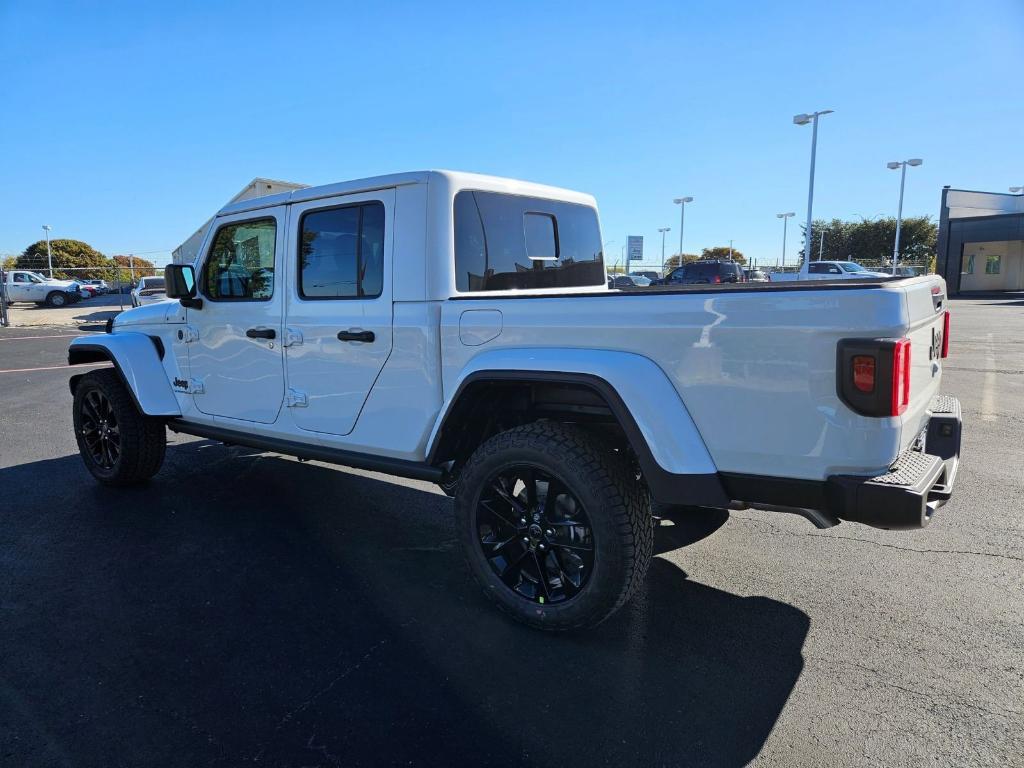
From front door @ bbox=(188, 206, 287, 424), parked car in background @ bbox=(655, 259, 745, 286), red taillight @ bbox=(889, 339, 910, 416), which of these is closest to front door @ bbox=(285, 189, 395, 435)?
front door @ bbox=(188, 206, 287, 424)

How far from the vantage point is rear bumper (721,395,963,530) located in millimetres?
2273

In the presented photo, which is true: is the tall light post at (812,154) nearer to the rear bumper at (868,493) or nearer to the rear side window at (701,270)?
the rear side window at (701,270)

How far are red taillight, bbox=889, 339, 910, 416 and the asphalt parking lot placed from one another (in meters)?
1.13

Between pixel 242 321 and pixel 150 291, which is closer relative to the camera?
pixel 242 321

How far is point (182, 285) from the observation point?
14.1 ft

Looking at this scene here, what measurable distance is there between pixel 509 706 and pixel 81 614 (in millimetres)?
2157

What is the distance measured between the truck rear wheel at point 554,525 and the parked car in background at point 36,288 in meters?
32.8

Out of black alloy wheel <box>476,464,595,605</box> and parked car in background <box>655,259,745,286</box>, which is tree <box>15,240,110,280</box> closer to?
parked car in background <box>655,259,745,286</box>

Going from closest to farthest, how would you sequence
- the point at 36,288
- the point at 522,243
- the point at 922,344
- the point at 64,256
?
the point at 922,344 < the point at 522,243 < the point at 36,288 < the point at 64,256

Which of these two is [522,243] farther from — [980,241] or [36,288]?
[980,241]

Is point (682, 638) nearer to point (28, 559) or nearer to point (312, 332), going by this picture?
point (312, 332)

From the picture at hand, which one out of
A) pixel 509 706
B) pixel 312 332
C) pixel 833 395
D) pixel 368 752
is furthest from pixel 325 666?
pixel 833 395

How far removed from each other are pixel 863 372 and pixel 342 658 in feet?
7.53

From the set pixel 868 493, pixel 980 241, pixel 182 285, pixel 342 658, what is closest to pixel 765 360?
pixel 868 493
